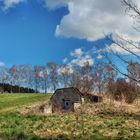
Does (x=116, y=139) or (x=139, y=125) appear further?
(x=139, y=125)

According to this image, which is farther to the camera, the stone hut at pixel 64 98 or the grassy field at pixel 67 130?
the stone hut at pixel 64 98

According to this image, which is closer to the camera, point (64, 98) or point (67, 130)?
point (67, 130)

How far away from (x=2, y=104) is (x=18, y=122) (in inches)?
A: 1374

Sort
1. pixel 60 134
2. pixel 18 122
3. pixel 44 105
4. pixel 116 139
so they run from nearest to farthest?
pixel 116 139 < pixel 60 134 < pixel 18 122 < pixel 44 105

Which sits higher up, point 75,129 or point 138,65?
point 138,65

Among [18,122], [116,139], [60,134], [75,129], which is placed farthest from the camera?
[18,122]

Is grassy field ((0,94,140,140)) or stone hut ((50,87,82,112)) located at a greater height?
stone hut ((50,87,82,112))

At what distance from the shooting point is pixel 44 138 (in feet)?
75.3

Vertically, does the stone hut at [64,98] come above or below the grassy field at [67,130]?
above

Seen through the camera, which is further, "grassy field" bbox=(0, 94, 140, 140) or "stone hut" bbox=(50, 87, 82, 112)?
"stone hut" bbox=(50, 87, 82, 112)

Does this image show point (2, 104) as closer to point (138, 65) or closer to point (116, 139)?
point (116, 139)

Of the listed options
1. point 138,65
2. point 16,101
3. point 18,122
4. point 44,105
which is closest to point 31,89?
point 16,101

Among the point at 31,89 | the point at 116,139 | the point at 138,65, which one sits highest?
the point at 31,89

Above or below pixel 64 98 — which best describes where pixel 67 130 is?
below
